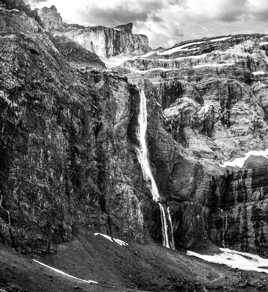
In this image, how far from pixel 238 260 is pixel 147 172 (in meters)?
23.5

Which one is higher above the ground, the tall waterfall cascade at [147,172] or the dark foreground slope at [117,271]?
the tall waterfall cascade at [147,172]

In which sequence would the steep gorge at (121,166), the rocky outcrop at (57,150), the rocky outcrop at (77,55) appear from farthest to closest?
the rocky outcrop at (77,55) → the steep gorge at (121,166) → the rocky outcrop at (57,150)

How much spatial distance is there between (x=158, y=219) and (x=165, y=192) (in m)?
11.9

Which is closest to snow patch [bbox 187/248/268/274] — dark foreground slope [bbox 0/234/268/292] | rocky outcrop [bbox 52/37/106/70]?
dark foreground slope [bbox 0/234/268/292]

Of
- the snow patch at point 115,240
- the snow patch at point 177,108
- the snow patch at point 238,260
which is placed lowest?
the snow patch at point 238,260

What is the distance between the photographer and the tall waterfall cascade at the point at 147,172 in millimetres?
108938

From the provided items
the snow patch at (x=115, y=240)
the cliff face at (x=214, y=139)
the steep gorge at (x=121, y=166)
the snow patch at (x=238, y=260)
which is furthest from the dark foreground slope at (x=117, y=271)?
the cliff face at (x=214, y=139)

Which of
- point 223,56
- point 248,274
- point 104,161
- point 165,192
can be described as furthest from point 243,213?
point 223,56

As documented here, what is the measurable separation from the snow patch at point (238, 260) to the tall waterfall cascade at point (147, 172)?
17.8 ft

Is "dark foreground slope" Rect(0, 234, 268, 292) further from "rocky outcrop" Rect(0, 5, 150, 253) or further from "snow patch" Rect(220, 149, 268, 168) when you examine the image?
"snow patch" Rect(220, 149, 268, 168)

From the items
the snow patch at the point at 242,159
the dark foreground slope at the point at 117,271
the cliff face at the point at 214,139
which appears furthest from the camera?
the snow patch at the point at 242,159

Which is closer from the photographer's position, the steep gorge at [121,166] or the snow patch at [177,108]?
the steep gorge at [121,166]

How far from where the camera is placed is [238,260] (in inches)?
Result: 4579

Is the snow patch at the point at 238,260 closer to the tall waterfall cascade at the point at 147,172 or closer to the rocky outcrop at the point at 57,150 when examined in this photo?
the tall waterfall cascade at the point at 147,172
